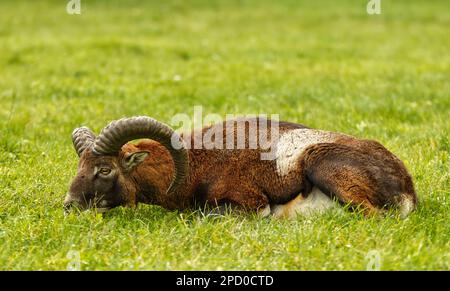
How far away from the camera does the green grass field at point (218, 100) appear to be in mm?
6750

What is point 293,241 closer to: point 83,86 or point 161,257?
point 161,257

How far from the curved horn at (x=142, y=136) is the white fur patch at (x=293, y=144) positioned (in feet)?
3.26

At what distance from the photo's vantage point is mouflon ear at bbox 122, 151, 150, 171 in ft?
26.3

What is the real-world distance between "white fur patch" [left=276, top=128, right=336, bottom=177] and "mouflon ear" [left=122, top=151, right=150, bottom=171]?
138 cm

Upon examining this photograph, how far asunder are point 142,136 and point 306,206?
1.74 meters

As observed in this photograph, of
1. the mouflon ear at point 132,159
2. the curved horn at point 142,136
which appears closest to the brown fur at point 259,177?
the mouflon ear at point 132,159

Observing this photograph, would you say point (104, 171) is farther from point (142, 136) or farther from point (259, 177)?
point (259, 177)

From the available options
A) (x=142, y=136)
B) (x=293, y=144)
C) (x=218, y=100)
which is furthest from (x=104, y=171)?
(x=218, y=100)

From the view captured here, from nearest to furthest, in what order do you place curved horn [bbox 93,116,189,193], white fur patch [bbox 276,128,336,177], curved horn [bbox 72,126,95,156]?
1. curved horn [bbox 93,116,189,193]
2. curved horn [bbox 72,126,95,156]
3. white fur patch [bbox 276,128,336,177]

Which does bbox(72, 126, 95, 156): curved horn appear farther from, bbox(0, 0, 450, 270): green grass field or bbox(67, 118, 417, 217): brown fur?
bbox(0, 0, 450, 270): green grass field

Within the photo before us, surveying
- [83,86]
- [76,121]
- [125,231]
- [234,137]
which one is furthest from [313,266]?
[83,86]

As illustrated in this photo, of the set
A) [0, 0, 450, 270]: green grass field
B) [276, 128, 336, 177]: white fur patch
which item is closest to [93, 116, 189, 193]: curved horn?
[0, 0, 450, 270]: green grass field

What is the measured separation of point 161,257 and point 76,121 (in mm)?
5809

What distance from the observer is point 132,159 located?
26.4ft
